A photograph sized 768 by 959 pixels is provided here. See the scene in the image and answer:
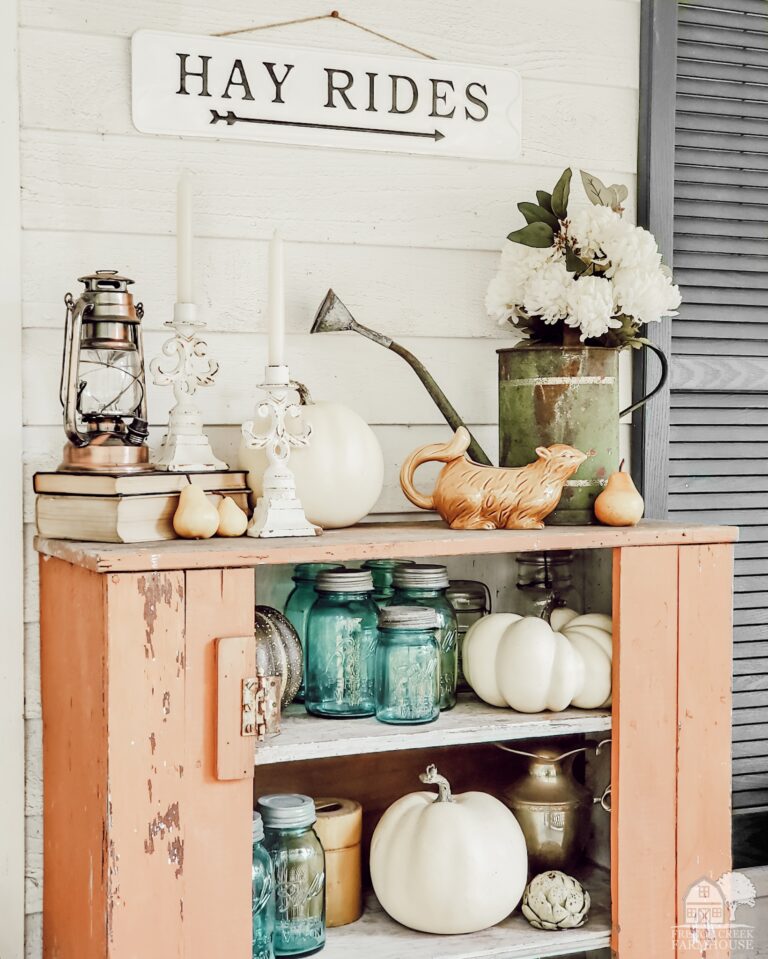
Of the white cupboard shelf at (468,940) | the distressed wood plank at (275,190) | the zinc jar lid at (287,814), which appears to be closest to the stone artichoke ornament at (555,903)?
the white cupboard shelf at (468,940)

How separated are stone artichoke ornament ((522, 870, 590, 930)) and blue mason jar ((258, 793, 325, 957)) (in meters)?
0.31

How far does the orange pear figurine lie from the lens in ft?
5.43

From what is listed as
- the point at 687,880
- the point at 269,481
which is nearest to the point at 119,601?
the point at 269,481

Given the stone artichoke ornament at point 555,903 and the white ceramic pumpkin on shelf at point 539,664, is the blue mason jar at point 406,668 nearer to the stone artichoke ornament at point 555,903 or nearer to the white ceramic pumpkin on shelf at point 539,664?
the white ceramic pumpkin on shelf at point 539,664

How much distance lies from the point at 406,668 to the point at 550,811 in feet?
1.16

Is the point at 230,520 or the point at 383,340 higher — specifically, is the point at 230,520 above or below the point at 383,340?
below

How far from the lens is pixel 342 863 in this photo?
161 centimetres

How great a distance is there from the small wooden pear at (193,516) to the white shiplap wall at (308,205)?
13.6 inches

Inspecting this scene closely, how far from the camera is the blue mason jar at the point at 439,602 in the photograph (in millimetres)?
1638

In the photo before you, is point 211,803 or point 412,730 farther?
point 412,730

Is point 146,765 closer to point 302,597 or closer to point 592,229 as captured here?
point 302,597

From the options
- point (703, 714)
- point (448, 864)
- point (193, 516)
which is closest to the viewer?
point (193, 516)

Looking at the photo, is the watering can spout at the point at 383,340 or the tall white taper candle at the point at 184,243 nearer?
the tall white taper candle at the point at 184,243
